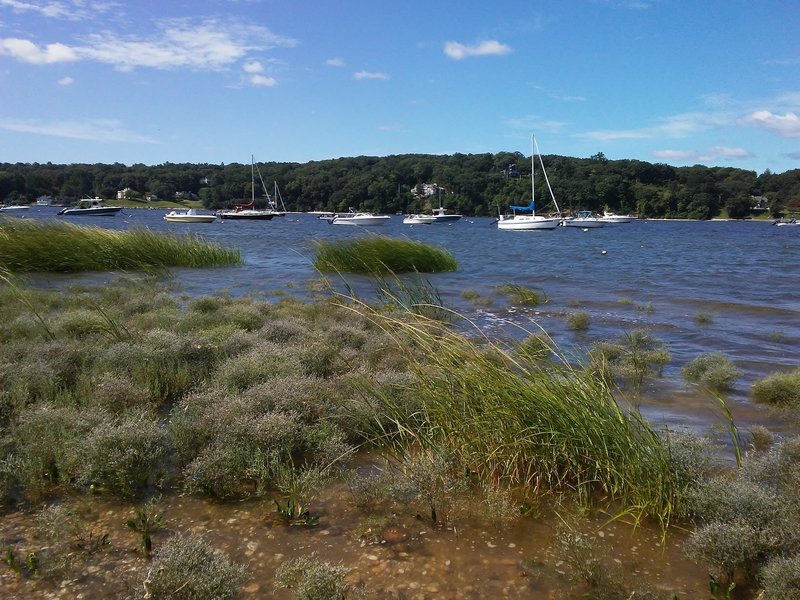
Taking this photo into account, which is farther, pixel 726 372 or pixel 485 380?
pixel 726 372

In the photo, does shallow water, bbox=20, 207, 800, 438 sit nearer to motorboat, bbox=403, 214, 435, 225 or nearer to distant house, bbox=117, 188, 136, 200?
motorboat, bbox=403, 214, 435, 225

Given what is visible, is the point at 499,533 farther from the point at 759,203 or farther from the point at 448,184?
the point at 759,203

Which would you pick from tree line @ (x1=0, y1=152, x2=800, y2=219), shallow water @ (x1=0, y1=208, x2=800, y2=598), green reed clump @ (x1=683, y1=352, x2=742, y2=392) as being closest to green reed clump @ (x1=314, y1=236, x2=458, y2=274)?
shallow water @ (x1=0, y1=208, x2=800, y2=598)

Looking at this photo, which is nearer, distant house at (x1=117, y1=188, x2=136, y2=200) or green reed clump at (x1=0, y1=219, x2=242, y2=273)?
green reed clump at (x1=0, y1=219, x2=242, y2=273)

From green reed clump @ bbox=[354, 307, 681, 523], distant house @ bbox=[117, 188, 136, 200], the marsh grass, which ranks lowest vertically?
the marsh grass

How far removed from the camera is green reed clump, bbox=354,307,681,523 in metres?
4.10

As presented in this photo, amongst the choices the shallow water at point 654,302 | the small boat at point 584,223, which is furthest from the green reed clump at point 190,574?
the small boat at point 584,223

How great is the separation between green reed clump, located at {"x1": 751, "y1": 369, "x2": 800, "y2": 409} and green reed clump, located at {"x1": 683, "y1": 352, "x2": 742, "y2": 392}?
42cm

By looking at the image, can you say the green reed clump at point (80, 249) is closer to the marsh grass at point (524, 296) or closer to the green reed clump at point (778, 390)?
the marsh grass at point (524, 296)

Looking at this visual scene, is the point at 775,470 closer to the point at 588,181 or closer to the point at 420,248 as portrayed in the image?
the point at 420,248

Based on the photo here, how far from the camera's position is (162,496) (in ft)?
13.9

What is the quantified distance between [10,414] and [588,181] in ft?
416

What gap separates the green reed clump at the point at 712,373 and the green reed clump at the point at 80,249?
13.5 meters

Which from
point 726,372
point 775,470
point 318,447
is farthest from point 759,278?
point 318,447
